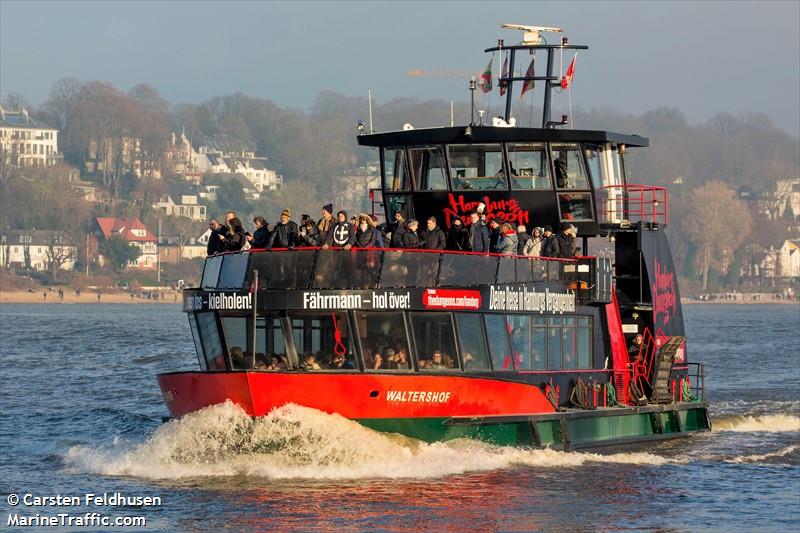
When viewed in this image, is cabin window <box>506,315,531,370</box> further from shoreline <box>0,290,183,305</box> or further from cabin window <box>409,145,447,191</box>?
shoreline <box>0,290,183,305</box>

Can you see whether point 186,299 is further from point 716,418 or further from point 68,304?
point 68,304

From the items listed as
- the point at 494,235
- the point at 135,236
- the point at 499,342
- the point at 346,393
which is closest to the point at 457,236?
the point at 494,235

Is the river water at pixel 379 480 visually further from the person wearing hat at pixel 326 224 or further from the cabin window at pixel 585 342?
the person wearing hat at pixel 326 224

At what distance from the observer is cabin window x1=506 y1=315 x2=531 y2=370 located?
86.6 feet

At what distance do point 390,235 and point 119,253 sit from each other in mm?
162390

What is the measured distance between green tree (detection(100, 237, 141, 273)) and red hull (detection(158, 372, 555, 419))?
162485mm

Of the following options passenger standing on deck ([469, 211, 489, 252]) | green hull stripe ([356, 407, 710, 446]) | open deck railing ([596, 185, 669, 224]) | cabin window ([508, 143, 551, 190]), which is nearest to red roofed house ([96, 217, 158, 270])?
open deck railing ([596, 185, 669, 224])

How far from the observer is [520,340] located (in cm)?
2664

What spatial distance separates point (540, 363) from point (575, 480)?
2.63 meters

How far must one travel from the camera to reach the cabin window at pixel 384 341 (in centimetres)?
2442

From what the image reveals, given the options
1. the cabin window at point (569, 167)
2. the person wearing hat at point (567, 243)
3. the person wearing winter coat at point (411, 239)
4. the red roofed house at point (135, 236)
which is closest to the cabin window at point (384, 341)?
the person wearing winter coat at point (411, 239)

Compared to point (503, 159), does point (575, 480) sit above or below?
below

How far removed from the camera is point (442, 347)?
82.2 feet

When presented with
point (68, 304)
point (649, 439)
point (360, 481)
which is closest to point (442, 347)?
point (360, 481)
